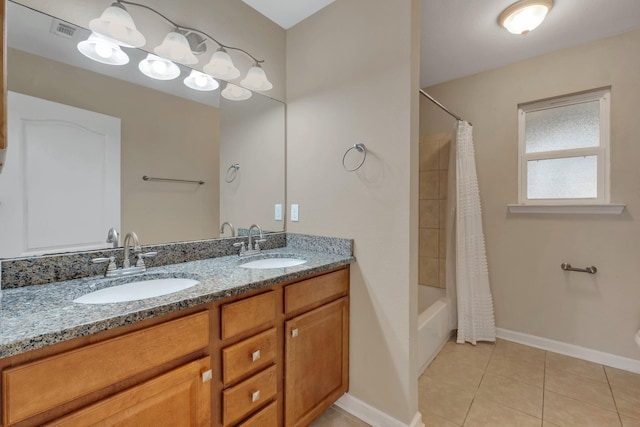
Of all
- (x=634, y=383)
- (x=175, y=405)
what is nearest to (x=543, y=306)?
(x=634, y=383)

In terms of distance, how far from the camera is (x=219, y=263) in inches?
59.4

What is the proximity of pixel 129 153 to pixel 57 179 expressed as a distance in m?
0.31

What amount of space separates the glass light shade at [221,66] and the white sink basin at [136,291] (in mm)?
1191

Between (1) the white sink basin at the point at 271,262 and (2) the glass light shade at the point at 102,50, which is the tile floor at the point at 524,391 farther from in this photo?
(2) the glass light shade at the point at 102,50

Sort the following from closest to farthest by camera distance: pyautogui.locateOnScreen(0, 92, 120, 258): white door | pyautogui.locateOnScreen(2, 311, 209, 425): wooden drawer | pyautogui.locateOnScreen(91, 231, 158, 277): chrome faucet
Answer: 1. pyautogui.locateOnScreen(2, 311, 209, 425): wooden drawer
2. pyautogui.locateOnScreen(0, 92, 120, 258): white door
3. pyautogui.locateOnScreen(91, 231, 158, 277): chrome faucet

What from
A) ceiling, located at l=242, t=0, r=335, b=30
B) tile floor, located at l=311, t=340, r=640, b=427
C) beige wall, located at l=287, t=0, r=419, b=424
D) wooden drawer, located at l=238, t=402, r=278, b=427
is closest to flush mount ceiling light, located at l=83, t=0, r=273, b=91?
ceiling, located at l=242, t=0, r=335, b=30

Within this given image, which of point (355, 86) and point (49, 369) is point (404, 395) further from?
point (355, 86)

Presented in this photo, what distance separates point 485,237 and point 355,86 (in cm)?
191

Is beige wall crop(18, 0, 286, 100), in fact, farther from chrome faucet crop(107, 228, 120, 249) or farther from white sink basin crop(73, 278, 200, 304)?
white sink basin crop(73, 278, 200, 304)

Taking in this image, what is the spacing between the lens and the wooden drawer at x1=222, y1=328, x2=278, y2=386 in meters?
1.05

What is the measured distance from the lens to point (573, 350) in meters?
2.22

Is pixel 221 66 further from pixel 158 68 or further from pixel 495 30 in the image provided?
pixel 495 30

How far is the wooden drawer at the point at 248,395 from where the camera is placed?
41.5 inches

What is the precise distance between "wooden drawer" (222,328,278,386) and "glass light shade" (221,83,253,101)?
4.63ft
